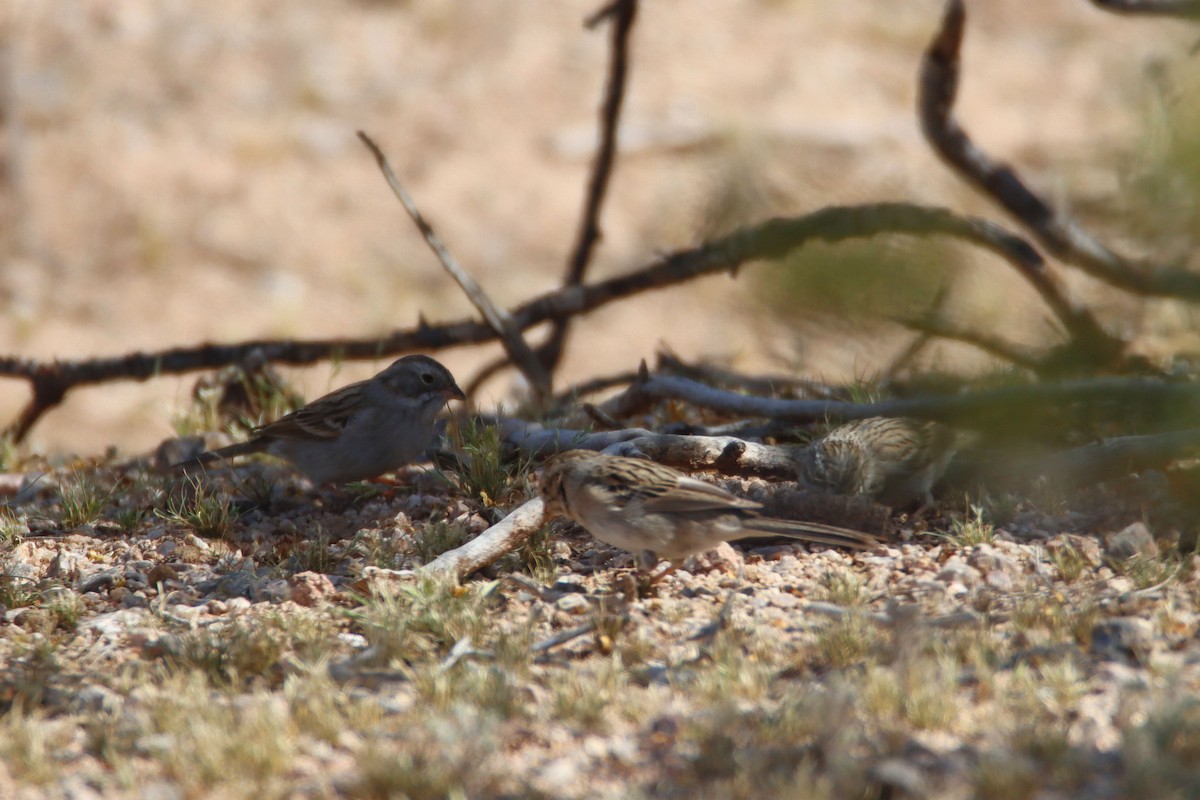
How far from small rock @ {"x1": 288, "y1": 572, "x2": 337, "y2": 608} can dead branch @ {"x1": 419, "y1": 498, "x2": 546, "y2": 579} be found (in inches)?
16.1

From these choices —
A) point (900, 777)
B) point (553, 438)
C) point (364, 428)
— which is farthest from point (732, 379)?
point (900, 777)

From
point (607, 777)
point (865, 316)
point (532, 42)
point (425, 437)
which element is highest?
point (532, 42)

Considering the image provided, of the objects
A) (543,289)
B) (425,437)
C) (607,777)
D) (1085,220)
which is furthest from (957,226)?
(543,289)

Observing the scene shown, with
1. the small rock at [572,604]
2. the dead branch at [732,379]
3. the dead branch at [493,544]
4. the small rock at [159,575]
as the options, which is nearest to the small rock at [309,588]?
the dead branch at [493,544]

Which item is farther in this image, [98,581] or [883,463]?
[883,463]

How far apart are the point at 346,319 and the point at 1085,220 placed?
502 inches

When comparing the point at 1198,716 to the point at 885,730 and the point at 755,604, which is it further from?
the point at 755,604

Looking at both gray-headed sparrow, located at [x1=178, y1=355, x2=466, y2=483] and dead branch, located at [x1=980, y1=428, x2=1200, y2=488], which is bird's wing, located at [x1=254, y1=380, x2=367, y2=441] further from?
dead branch, located at [x1=980, y1=428, x2=1200, y2=488]

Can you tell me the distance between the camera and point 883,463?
237 inches

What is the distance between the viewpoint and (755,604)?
4.97 meters

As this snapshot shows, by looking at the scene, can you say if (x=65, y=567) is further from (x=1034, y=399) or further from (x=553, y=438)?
(x=1034, y=399)

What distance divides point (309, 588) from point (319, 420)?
7.35 ft

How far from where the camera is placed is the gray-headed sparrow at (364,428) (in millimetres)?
6996

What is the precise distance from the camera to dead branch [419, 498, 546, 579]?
16.8ft
